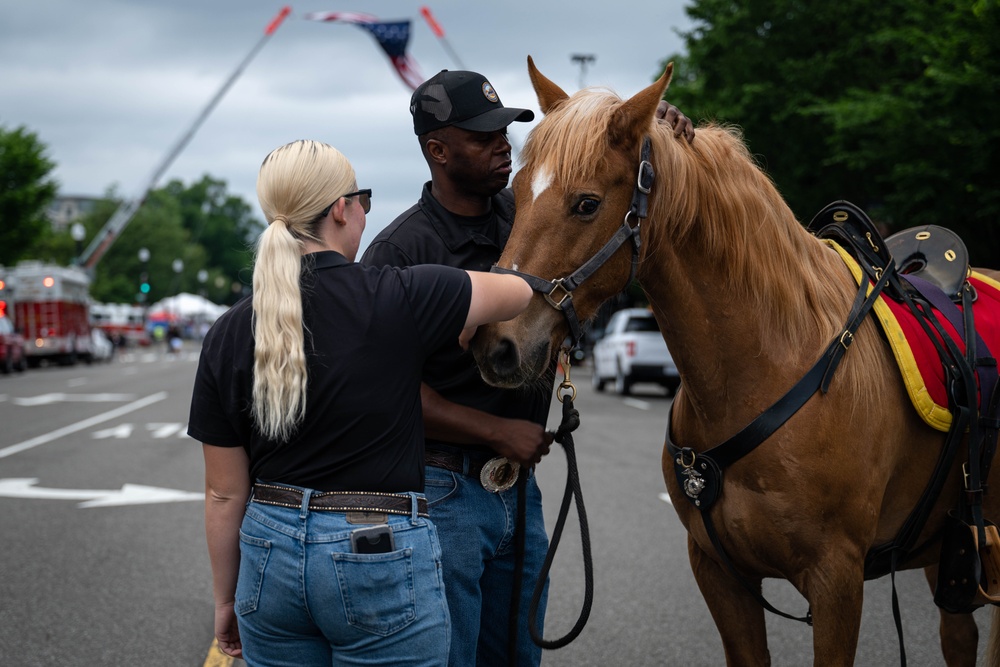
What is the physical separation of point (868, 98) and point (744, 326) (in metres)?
16.2

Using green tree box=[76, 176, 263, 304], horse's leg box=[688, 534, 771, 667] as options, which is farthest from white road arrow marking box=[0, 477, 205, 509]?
green tree box=[76, 176, 263, 304]

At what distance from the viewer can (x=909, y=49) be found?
18562 millimetres

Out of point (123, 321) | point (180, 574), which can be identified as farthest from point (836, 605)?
point (123, 321)

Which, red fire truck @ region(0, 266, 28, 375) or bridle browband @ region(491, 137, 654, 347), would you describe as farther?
red fire truck @ region(0, 266, 28, 375)

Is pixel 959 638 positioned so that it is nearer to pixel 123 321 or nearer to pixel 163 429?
pixel 163 429

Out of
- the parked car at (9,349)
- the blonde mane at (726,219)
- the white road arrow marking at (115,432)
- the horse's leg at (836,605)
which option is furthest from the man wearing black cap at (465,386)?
the parked car at (9,349)

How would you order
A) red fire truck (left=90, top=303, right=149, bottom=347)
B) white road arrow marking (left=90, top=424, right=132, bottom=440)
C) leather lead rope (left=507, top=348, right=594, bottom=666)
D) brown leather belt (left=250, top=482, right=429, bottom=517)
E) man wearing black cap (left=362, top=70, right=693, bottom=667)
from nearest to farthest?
1. brown leather belt (left=250, top=482, right=429, bottom=517)
2. man wearing black cap (left=362, top=70, right=693, bottom=667)
3. leather lead rope (left=507, top=348, right=594, bottom=666)
4. white road arrow marking (left=90, top=424, right=132, bottom=440)
5. red fire truck (left=90, top=303, right=149, bottom=347)

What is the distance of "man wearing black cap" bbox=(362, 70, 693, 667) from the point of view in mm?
2988

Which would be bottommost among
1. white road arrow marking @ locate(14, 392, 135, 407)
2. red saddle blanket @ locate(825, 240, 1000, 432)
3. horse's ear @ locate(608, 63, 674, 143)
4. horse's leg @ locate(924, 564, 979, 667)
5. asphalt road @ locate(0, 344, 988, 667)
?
white road arrow marking @ locate(14, 392, 135, 407)

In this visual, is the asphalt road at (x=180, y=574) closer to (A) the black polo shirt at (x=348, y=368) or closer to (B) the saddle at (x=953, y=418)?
(B) the saddle at (x=953, y=418)

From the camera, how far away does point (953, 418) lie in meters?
3.31

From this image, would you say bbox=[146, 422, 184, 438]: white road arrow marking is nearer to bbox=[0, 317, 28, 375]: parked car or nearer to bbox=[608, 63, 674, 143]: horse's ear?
bbox=[608, 63, 674, 143]: horse's ear

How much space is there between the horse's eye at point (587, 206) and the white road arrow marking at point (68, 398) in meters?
19.5

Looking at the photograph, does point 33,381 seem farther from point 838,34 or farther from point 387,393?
point 387,393
